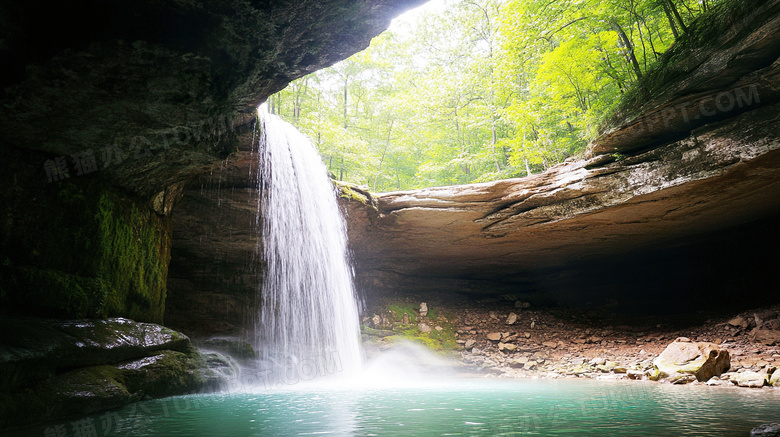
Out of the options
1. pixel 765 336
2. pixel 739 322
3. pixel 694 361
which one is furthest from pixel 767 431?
pixel 739 322

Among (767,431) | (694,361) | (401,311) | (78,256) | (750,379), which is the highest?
(78,256)

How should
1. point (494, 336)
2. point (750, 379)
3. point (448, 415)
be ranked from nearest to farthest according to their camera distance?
point (448, 415), point (750, 379), point (494, 336)

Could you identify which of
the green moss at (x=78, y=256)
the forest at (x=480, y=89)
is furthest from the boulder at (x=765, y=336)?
the green moss at (x=78, y=256)

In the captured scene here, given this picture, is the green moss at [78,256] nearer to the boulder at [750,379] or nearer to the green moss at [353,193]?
the green moss at [353,193]

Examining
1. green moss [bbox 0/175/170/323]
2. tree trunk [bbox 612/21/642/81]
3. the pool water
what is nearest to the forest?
tree trunk [bbox 612/21/642/81]

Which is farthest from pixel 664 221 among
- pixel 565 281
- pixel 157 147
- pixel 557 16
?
pixel 157 147

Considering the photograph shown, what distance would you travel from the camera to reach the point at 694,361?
7.04 m

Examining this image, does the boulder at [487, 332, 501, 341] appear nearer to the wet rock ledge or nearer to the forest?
the forest

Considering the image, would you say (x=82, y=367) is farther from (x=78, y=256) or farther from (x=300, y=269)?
(x=300, y=269)

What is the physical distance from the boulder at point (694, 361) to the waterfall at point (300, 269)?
6.78 metres

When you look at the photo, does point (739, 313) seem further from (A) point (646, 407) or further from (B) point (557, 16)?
(B) point (557, 16)

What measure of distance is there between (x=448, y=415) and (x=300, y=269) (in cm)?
642

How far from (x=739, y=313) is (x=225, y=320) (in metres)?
13.2

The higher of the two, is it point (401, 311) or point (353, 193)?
point (353, 193)
